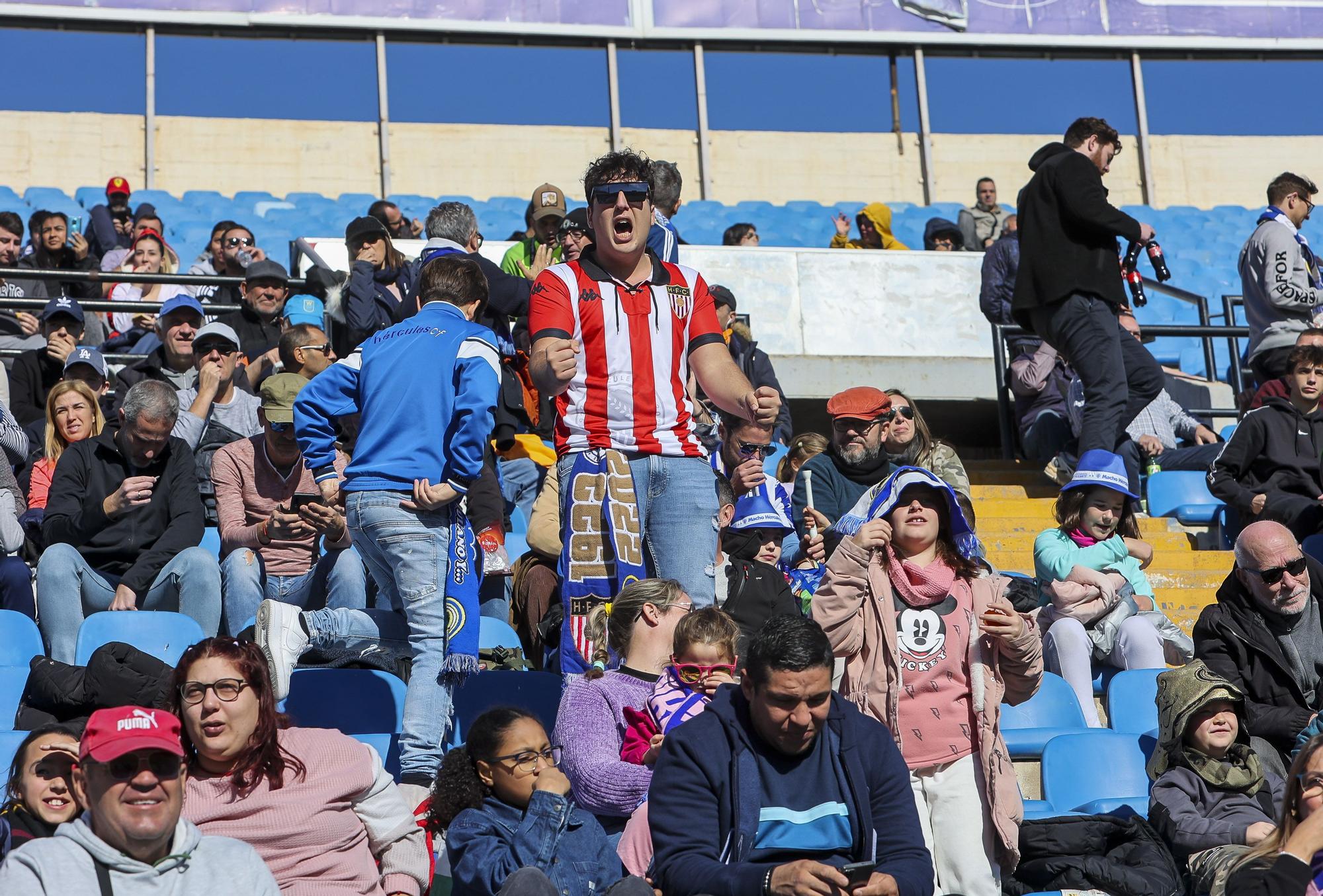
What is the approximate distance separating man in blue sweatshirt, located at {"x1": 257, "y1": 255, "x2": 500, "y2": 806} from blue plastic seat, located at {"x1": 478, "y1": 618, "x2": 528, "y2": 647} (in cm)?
80

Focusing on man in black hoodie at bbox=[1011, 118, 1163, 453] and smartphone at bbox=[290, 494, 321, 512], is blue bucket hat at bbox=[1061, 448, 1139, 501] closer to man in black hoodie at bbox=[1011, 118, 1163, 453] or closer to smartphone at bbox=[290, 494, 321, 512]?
man in black hoodie at bbox=[1011, 118, 1163, 453]

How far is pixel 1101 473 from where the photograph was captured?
266 inches

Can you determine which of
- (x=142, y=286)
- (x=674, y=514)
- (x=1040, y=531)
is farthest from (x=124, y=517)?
(x=142, y=286)

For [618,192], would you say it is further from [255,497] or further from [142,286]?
[142,286]

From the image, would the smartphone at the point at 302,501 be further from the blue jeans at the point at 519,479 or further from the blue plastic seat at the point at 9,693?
the blue jeans at the point at 519,479

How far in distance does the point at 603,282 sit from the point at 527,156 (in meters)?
12.7

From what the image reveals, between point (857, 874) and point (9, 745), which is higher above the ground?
point (9, 745)

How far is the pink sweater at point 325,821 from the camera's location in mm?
4012

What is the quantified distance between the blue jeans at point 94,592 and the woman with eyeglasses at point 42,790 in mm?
1464

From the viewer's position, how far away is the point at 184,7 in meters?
14.3

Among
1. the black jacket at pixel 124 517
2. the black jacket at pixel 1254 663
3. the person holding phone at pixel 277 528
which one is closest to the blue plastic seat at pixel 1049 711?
the black jacket at pixel 1254 663

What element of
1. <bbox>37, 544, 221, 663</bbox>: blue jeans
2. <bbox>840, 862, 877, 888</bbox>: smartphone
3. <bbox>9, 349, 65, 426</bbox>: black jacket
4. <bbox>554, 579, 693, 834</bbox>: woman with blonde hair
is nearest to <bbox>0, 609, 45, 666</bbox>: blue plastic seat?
<bbox>37, 544, 221, 663</bbox>: blue jeans

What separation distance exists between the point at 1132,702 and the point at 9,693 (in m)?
3.67

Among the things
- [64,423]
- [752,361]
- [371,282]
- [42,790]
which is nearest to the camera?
[42,790]
